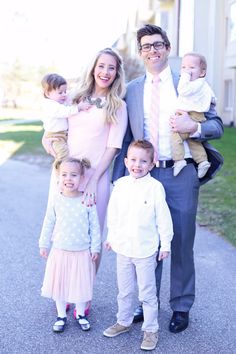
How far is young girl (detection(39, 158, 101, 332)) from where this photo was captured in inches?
154

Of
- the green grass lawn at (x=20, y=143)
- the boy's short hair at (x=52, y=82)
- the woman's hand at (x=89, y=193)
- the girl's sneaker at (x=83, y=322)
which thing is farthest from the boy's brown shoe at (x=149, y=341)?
the green grass lawn at (x=20, y=143)

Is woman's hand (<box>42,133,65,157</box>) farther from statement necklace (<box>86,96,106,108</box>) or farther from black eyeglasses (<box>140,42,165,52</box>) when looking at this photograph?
black eyeglasses (<box>140,42,165,52</box>)

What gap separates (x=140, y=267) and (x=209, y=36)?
767 inches

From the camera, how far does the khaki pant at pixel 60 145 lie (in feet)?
12.9

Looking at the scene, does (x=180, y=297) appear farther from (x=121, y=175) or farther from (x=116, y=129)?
(x=116, y=129)

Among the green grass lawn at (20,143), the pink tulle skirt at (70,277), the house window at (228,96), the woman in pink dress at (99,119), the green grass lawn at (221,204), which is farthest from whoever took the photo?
the house window at (228,96)

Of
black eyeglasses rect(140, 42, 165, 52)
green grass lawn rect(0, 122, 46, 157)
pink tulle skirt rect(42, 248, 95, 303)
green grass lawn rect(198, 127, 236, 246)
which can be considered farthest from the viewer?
green grass lawn rect(0, 122, 46, 157)

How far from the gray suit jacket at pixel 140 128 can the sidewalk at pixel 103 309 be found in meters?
1.15

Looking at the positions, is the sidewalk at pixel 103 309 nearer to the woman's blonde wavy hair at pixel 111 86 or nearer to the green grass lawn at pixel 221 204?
the green grass lawn at pixel 221 204

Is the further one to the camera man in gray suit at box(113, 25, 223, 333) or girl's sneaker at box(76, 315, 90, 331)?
girl's sneaker at box(76, 315, 90, 331)

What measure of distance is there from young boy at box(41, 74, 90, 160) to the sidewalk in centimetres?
134

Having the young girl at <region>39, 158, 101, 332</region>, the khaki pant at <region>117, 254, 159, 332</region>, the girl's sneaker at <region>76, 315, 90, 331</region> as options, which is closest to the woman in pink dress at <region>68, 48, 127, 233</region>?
the young girl at <region>39, 158, 101, 332</region>

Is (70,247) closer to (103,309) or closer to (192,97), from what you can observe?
(103,309)

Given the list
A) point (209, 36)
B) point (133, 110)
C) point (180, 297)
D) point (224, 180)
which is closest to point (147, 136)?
point (133, 110)
